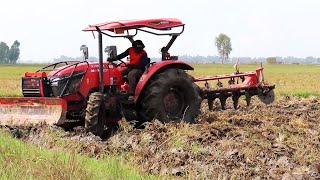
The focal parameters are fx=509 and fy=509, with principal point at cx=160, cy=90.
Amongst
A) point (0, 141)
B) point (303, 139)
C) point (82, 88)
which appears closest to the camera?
point (0, 141)

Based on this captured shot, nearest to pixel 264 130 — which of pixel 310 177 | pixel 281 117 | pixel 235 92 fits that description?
pixel 281 117

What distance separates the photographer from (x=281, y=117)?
10672mm

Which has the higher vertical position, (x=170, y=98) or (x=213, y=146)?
(x=170, y=98)

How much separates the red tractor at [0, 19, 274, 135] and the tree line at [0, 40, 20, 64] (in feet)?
546

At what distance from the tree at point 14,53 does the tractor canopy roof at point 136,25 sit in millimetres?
166676

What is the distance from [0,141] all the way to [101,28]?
3113 mm

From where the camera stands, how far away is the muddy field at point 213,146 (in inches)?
233

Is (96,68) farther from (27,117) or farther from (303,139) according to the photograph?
(303,139)

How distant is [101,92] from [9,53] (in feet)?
559

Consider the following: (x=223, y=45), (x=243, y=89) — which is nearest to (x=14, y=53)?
(x=223, y=45)

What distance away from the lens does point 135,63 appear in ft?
32.6

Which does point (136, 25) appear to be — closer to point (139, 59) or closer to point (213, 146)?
point (139, 59)

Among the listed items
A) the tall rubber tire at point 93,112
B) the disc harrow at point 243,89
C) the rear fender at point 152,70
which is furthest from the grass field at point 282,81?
the tall rubber tire at point 93,112

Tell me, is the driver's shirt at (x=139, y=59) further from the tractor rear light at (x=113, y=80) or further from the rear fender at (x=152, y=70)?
the tractor rear light at (x=113, y=80)
